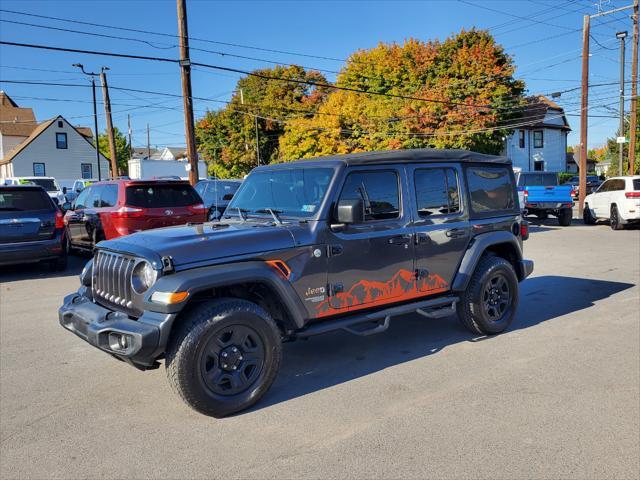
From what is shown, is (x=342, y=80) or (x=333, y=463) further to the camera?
(x=342, y=80)

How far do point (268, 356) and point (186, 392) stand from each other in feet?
2.15

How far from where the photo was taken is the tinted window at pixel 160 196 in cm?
1016

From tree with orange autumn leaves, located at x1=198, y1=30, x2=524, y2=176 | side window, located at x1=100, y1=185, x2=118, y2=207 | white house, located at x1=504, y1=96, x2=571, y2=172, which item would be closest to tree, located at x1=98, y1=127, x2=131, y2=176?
tree with orange autumn leaves, located at x1=198, y1=30, x2=524, y2=176

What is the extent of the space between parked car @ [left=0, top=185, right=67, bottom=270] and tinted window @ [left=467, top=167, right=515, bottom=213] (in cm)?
792

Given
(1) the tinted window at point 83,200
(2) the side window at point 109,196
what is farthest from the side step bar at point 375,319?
(1) the tinted window at point 83,200

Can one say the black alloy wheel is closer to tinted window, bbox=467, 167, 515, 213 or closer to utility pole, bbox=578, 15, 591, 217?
tinted window, bbox=467, 167, 515, 213

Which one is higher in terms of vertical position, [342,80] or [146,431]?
[342,80]

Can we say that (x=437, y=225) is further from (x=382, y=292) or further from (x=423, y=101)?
(x=423, y=101)

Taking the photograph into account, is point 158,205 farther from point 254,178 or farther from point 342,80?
point 342,80

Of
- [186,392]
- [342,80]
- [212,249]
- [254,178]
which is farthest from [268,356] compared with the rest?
[342,80]

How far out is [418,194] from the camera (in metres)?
5.17

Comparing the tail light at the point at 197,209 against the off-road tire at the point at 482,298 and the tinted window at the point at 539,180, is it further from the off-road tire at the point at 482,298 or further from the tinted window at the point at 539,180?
the tinted window at the point at 539,180

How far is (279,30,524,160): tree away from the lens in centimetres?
3447

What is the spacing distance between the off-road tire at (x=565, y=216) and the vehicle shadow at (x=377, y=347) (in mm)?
12402
